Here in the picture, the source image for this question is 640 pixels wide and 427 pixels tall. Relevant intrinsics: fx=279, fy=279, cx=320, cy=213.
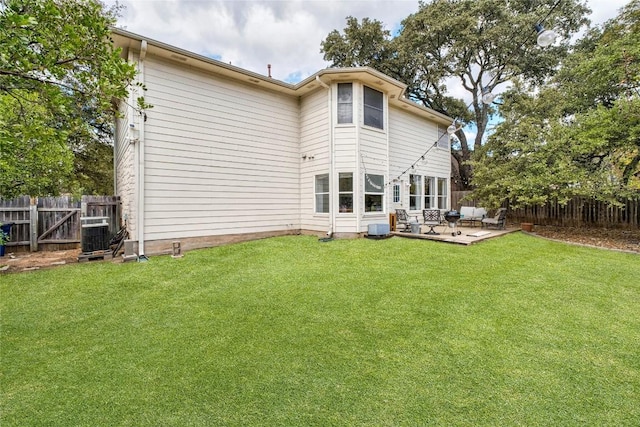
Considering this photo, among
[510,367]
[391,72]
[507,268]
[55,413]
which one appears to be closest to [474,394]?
[510,367]

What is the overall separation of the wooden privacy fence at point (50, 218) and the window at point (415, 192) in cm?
1031

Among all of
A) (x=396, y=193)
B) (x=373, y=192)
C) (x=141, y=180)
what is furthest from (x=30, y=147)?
Answer: (x=396, y=193)

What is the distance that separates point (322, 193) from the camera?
905cm

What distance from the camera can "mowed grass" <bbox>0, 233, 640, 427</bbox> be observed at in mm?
2029

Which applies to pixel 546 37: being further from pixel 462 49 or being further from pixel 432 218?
pixel 462 49

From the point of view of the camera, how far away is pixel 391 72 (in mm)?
16094

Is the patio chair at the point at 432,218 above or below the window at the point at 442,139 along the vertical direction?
below

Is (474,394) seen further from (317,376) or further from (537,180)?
(537,180)

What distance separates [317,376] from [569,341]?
8.83 feet

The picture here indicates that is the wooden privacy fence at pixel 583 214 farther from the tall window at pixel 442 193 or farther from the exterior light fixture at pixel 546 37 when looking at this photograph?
the exterior light fixture at pixel 546 37

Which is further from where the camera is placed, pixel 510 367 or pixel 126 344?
pixel 126 344

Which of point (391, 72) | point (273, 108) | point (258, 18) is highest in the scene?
point (391, 72)

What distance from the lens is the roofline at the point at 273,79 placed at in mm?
6377

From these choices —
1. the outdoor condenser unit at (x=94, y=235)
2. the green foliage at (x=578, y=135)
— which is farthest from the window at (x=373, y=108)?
the outdoor condenser unit at (x=94, y=235)
